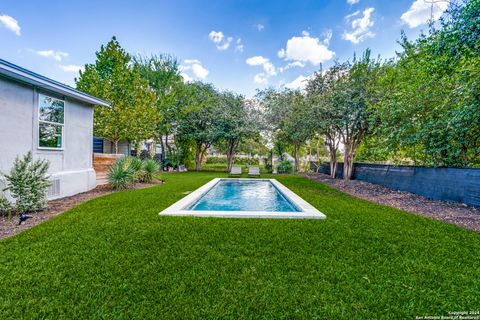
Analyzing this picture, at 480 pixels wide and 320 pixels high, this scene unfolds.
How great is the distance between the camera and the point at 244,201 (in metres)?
8.99

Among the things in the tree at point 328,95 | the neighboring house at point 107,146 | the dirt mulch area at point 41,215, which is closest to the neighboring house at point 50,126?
the dirt mulch area at point 41,215

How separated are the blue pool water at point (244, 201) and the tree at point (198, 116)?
33.6 feet

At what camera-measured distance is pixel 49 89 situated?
7.20 m

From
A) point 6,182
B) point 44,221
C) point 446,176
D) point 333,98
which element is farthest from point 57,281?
point 333,98

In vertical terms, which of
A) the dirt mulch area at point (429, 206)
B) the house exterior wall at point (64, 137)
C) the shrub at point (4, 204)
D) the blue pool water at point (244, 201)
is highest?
the house exterior wall at point (64, 137)

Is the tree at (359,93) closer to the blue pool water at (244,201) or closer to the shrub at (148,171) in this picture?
the blue pool water at (244,201)

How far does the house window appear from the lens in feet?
23.4

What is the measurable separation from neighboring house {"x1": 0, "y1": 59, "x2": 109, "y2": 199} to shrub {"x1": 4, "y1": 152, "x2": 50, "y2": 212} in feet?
2.93

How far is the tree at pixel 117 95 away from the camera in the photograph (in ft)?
48.3

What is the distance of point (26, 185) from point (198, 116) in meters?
16.6

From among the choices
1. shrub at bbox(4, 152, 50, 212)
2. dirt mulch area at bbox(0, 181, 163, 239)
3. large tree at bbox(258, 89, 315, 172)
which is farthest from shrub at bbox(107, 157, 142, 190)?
large tree at bbox(258, 89, 315, 172)

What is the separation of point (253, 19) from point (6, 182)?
15.8 metres

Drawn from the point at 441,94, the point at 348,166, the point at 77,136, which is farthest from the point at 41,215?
the point at 348,166

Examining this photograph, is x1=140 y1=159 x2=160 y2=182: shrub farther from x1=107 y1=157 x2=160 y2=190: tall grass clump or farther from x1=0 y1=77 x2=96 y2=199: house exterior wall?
x1=0 y1=77 x2=96 y2=199: house exterior wall
